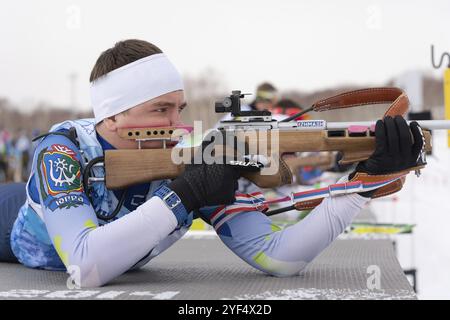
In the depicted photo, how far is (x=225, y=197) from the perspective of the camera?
2.37m

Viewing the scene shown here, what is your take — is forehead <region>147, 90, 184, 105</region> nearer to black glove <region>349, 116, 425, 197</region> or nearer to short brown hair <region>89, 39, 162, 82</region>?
short brown hair <region>89, 39, 162, 82</region>

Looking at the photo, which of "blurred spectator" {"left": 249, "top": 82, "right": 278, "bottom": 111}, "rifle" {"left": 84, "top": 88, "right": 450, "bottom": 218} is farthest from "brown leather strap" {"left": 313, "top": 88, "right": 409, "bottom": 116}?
"blurred spectator" {"left": 249, "top": 82, "right": 278, "bottom": 111}

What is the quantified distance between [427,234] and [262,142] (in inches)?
275

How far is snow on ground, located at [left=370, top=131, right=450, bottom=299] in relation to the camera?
611 cm

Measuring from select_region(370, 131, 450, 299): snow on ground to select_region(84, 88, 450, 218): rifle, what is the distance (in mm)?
1392

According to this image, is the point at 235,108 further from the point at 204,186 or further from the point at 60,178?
the point at 60,178

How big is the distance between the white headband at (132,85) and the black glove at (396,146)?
73 centimetres

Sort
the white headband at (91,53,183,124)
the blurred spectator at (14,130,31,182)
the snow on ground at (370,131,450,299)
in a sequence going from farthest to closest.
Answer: the blurred spectator at (14,130,31,182)
the snow on ground at (370,131,450,299)
the white headband at (91,53,183,124)

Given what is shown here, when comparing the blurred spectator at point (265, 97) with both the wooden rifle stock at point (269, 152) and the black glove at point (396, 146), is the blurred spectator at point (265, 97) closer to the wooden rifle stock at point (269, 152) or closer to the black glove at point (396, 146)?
the wooden rifle stock at point (269, 152)

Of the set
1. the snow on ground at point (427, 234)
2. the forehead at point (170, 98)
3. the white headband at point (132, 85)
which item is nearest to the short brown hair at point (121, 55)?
the white headband at point (132, 85)

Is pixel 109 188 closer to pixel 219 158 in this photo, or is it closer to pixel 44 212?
pixel 44 212

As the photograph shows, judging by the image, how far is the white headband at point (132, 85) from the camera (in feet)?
8.37

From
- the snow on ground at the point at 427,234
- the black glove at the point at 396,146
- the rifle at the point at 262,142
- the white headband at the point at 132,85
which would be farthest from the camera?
the snow on ground at the point at 427,234
